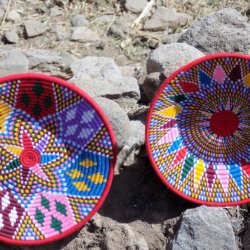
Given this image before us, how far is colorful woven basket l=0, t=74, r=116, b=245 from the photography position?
115 inches

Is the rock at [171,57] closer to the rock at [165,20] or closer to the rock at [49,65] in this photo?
the rock at [49,65]

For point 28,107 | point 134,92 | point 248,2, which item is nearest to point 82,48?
point 134,92

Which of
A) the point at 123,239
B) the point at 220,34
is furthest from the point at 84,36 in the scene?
the point at 123,239

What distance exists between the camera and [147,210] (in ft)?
10.6

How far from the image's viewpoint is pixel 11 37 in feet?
14.0

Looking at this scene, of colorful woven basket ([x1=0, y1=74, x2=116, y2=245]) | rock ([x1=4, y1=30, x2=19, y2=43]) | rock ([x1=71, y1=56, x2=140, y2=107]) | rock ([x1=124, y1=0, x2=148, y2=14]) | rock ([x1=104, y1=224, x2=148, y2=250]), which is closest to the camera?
colorful woven basket ([x1=0, y1=74, x2=116, y2=245])

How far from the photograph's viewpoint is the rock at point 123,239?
9.93 ft

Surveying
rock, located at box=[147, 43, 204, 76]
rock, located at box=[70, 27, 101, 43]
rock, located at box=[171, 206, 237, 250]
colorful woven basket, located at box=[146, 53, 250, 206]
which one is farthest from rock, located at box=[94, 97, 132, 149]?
rock, located at box=[70, 27, 101, 43]

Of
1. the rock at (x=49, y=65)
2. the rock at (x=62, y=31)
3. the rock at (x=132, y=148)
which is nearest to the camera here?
the rock at (x=132, y=148)

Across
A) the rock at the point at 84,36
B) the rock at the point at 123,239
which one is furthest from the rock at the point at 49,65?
the rock at the point at 123,239

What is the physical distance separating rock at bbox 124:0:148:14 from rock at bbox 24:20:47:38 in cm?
57

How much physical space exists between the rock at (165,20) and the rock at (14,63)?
102 centimetres

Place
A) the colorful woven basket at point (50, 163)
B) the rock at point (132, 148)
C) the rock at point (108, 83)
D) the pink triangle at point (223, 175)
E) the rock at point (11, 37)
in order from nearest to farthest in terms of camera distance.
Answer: the colorful woven basket at point (50, 163) → the pink triangle at point (223, 175) → the rock at point (132, 148) → the rock at point (108, 83) → the rock at point (11, 37)

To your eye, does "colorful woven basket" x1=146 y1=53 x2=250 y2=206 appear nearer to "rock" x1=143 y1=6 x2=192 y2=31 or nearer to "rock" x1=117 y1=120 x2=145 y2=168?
"rock" x1=117 y1=120 x2=145 y2=168
